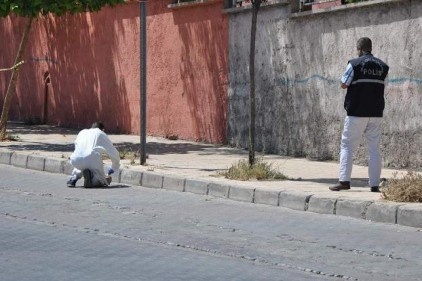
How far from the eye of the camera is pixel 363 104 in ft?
44.9

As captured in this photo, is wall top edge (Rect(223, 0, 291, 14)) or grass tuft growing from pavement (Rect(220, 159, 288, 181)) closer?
grass tuft growing from pavement (Rect(220, 159, 288, 181))

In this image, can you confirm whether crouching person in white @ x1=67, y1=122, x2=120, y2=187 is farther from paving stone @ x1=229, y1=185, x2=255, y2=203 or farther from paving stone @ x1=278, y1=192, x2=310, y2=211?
paving stone @ x1=278, y1=192, x2=310, y2=211

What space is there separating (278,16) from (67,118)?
7.91 metres

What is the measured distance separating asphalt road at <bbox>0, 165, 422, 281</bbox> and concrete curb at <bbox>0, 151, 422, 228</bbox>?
0.49 ft

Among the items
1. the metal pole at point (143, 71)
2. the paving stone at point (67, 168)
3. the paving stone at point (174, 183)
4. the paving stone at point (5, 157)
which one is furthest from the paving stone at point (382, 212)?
the paving stone at point (5, 157)

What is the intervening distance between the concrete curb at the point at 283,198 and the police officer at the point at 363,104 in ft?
2.34

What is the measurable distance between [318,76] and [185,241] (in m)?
7.99

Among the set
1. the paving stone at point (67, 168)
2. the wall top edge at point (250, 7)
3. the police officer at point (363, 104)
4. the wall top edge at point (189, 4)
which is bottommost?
the paving stone at point (67, 168)

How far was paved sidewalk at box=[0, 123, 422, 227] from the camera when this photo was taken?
12.6m

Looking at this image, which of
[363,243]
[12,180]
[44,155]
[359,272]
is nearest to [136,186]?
[12,180]

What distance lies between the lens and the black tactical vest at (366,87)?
535 inches

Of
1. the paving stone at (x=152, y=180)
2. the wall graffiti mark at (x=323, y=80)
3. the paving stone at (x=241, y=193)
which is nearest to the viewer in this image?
the paving stone at (x=241, y=193)

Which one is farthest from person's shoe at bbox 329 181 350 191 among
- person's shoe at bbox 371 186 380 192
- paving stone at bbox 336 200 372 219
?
paving stone at bbox 336 200 372 219

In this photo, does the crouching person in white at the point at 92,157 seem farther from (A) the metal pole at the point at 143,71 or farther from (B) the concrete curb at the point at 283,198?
(A) the metal pole at the point at 143,71
